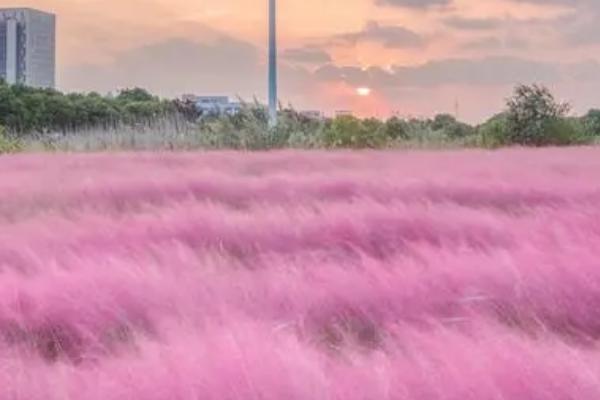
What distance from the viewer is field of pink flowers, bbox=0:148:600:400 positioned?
1.56 m

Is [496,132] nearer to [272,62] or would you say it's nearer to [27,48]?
[272,62]

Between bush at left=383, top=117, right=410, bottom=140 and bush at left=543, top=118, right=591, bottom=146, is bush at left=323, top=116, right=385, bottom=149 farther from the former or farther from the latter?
bush at left=543, top=118, right=591, bottom=146

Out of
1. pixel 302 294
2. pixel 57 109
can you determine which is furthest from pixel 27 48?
pixel 302 294

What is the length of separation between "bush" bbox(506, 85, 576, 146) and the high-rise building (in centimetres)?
1024

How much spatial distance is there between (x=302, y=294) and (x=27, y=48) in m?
28.1

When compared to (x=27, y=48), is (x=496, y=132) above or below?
below

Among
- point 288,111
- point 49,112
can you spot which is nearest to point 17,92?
point 49,112

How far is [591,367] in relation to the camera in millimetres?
1605

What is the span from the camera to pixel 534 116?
56.6 ft

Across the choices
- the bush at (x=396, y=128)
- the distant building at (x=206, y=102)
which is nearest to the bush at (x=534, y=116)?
the bush at (x=396, y=128)

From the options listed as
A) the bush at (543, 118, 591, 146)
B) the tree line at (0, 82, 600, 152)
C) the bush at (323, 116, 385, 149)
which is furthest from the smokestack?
the bush at (543, 118, 591, 146)

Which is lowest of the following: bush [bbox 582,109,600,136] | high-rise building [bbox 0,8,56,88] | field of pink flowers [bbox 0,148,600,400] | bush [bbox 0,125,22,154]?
field of pink flowers [bbox 0,148,600,400]

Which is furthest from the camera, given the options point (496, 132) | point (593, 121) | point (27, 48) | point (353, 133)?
point (27, 48)

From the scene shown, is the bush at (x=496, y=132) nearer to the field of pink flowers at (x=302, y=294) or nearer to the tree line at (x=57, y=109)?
the tree line at (x=57, y=109)
